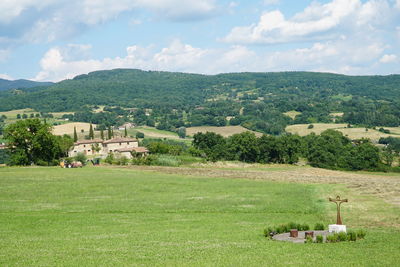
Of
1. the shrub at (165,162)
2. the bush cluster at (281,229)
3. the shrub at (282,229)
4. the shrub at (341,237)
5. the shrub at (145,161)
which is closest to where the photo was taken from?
the shrub at (341,237)

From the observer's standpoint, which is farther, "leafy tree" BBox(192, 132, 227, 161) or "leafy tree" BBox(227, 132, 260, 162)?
"leafy tree" BBox(192, 132, 227, 161)

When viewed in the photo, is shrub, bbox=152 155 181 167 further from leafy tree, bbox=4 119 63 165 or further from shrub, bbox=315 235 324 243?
shrub, bbox=315 235 324 243

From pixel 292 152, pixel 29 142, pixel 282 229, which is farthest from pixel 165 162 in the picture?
pixel 282 229

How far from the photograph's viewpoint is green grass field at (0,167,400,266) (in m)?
22.0

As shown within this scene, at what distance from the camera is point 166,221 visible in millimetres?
36969

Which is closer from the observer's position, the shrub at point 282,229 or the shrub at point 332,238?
the shrub at point 332,238

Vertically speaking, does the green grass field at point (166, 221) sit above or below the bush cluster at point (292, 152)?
above

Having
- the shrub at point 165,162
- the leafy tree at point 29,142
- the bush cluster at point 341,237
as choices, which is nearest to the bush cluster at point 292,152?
the shrub at point 165,162

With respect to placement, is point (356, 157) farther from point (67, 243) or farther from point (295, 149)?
point (67, 243)

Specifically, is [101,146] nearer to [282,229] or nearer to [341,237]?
[282,229]

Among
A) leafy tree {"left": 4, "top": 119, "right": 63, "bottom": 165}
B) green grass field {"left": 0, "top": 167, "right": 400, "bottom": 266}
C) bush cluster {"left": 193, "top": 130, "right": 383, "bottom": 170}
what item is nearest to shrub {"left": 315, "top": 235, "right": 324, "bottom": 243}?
green grass field {"left": 0, "top": 167, "right": 400, "bottom": 266}

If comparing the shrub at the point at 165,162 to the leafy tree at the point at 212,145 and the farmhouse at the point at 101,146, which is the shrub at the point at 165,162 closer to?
the leafy tree at the point at 212,145

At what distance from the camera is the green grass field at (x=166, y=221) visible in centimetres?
2200

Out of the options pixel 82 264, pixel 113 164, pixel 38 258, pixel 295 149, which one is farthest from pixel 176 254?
pixel 295 149
